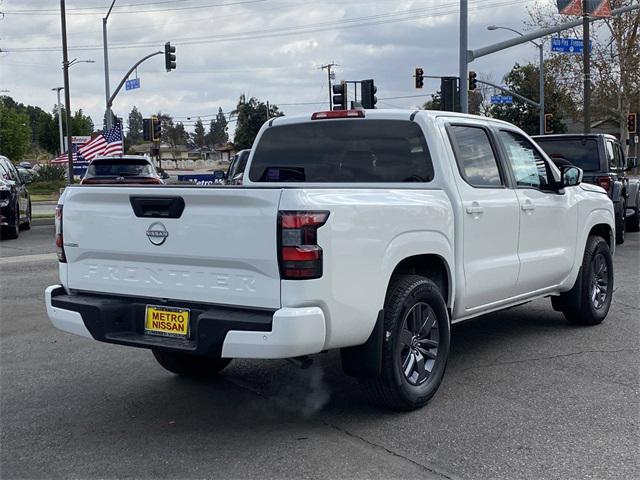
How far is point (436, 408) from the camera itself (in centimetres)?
520

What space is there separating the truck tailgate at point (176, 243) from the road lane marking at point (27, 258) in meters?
8.84

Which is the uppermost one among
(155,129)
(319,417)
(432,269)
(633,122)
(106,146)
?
(155,129)

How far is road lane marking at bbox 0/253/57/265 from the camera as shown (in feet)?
43.8

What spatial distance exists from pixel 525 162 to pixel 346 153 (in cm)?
173

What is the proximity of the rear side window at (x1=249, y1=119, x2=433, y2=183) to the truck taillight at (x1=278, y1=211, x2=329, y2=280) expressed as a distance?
167 cm

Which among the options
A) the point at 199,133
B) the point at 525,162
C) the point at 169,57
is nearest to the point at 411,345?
the point at 525,162

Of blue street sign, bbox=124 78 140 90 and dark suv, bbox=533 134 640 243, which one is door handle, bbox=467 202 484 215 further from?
blue street sign, bbox=124 78 140 90

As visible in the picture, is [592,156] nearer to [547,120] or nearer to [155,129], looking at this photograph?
[155,129]

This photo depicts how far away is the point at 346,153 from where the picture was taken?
6047mm

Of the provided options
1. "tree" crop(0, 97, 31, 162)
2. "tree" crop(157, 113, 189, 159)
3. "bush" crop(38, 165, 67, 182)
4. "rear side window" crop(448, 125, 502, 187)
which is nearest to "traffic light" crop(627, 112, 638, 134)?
"rear side window" crop(448, 125, 502, 187)

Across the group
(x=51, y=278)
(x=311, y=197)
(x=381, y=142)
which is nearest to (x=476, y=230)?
(x=381, y=142)

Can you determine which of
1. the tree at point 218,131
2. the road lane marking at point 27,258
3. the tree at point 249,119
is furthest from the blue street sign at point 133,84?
the tree at point 218,131

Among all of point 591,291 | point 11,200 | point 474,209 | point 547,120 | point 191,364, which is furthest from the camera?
point 547,120

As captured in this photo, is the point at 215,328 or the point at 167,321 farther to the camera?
the point at 167,321
